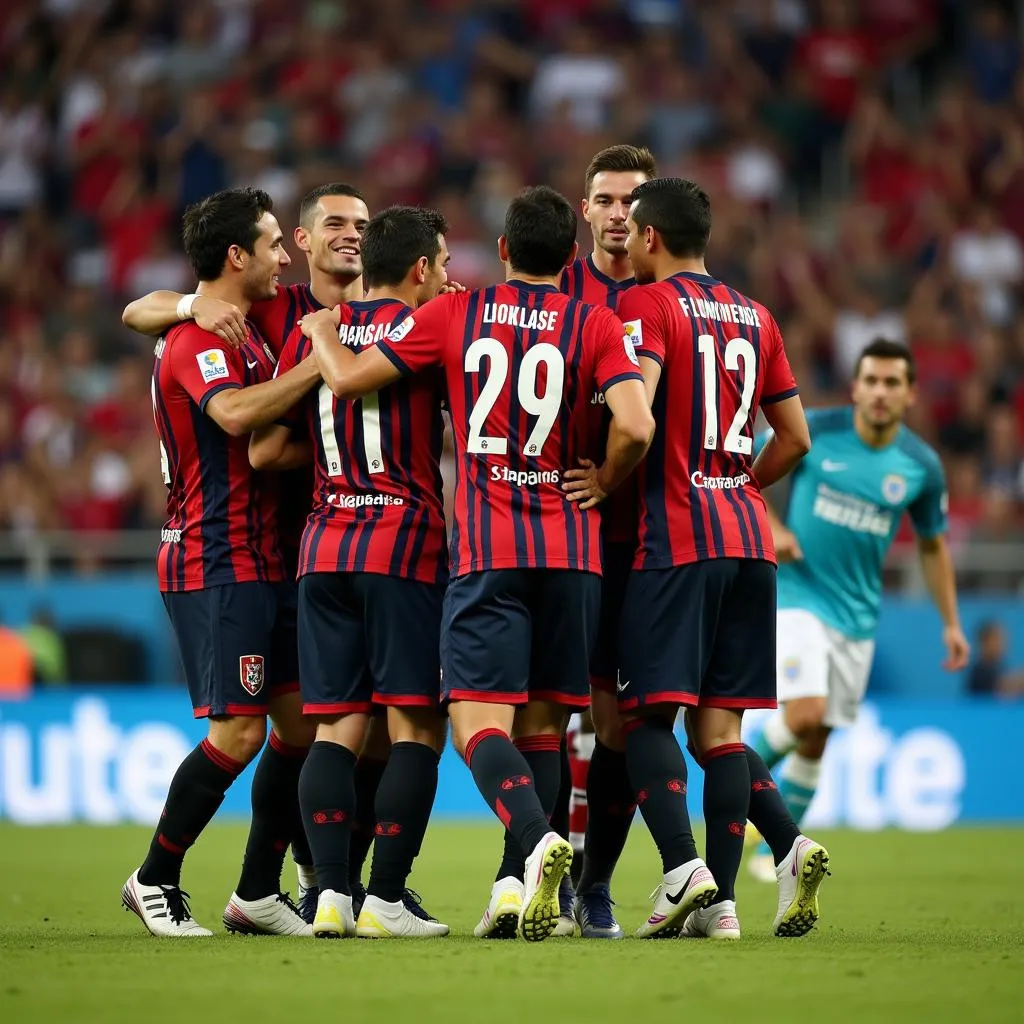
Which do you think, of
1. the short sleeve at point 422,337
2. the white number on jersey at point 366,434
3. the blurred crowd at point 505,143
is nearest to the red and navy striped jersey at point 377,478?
the white number on jersey at point 366,434

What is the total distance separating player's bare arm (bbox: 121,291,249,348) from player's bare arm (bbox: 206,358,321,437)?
0.27m

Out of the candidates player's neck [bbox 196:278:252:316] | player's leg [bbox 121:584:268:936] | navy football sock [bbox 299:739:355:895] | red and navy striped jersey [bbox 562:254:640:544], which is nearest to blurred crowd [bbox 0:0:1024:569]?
player's neck [bbox 196:278:252:316]

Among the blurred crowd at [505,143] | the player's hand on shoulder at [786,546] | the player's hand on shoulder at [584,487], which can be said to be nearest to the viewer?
the player's hand on shoulder at [584,487]

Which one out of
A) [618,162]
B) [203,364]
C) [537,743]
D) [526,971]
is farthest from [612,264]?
[526,971]

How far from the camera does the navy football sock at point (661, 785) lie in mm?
6027

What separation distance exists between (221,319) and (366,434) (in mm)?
714

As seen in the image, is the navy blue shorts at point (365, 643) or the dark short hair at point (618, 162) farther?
the dark short hair at point (618, 162)

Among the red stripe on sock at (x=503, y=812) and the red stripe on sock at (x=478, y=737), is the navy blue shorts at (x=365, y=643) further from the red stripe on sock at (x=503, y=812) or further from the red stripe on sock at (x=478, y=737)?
the red stripe on sock at (x=503, y=812)

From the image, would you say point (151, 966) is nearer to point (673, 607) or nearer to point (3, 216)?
point (673, 607)

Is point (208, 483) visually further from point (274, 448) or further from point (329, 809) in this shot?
point (329, 809)

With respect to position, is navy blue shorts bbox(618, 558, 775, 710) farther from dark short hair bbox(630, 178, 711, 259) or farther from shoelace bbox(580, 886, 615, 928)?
dark short hair bbox(630, 178, 711, 259)

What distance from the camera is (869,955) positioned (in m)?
5.58

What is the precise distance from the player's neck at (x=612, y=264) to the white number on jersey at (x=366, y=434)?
1213mm

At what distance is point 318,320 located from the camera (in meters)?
6.32
